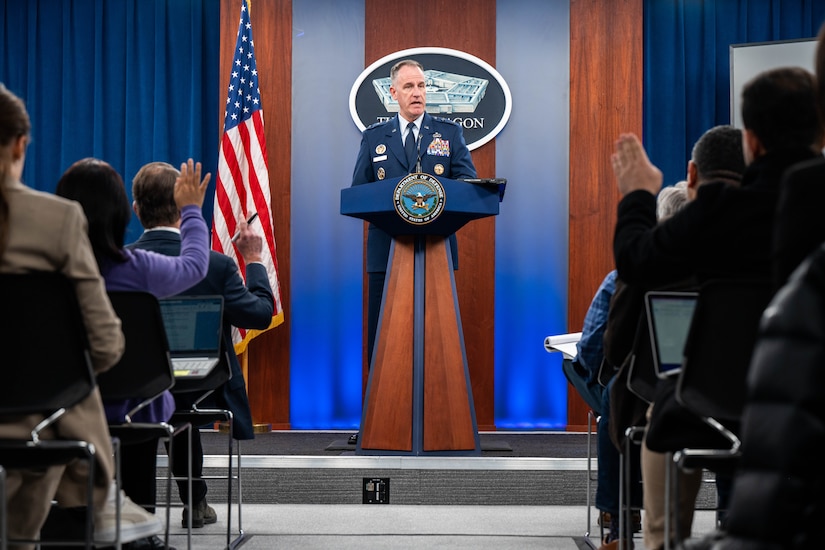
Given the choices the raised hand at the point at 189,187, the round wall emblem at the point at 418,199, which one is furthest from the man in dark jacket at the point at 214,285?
the round wall emblem at the point at 418,199

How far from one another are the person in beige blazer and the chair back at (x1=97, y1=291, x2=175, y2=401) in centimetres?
41

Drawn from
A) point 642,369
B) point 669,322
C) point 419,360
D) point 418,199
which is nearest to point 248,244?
point 418,199

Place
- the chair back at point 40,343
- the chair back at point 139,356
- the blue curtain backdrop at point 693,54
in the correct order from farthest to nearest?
the blue curtain backdrop at point 693,54
the chair back at point 139,356
the chair back at point 40,343

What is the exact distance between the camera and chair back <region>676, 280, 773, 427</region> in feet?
6.54

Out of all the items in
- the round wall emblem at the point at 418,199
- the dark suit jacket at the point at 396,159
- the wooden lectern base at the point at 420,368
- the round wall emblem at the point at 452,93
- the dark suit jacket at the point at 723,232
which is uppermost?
the round wall emblem at the point at 452,93

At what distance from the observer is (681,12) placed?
6.34 meters

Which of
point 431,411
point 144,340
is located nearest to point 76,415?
point 144,340

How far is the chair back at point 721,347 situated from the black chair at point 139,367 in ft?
4.20

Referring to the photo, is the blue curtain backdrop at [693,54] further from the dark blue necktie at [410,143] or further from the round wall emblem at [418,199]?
the round wall emblem at [418,199]

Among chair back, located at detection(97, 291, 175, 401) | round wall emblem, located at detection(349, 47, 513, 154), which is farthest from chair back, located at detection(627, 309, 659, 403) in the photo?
round wall emblem, located at detection(349, 47, 513, 154)

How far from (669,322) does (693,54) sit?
4488 millimetres

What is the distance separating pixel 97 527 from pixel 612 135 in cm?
461

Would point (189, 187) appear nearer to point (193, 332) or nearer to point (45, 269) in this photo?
point (193, 332)

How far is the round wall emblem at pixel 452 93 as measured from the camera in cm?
620
